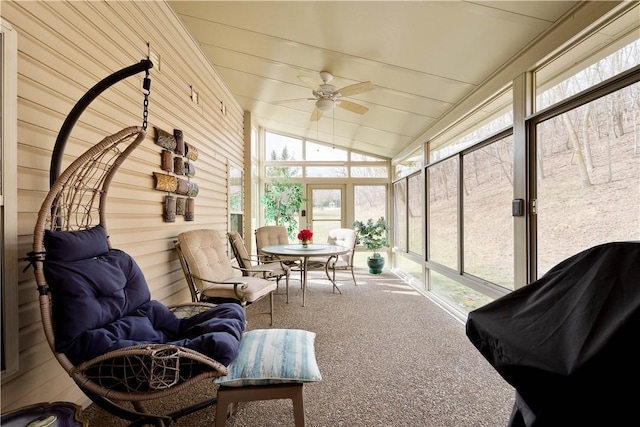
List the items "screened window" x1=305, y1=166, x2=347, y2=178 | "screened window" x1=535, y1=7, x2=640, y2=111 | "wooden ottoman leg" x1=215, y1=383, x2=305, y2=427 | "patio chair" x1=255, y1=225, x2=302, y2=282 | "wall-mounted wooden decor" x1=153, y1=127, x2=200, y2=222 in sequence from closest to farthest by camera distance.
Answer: "wooden ottoman leg" x1=215, y1=383, x2=305, y2=427, "screened window" x1=535, y1=7, x2=640, y2=111, "wall-mounted wooden decor" x1=153, y1=127, x2=200, y2=222, "patio chair" x1=255, y1=225, x2=302, y2=282, "screened window" x1=305, y1=166, x2=347, y2=178

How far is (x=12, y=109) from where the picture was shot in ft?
4.39

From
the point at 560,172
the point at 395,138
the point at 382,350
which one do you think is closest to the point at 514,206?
the point at 560,172

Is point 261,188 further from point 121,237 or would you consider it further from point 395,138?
point 121,237

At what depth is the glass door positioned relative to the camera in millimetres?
6750

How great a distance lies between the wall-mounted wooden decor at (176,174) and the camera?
2.72 meters

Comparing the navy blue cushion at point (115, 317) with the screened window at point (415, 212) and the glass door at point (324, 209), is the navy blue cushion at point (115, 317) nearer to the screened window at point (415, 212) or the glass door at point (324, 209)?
the screened window at point (415, 212)

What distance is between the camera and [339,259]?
201 inches

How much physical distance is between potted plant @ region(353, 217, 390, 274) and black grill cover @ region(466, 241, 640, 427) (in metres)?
4.98

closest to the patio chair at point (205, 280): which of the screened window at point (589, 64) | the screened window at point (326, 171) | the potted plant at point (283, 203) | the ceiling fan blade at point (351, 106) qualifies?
the ceiling fan blade at point (351, 106)

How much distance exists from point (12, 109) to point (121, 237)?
3.52 ft

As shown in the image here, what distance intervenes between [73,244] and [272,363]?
1125 millimetres

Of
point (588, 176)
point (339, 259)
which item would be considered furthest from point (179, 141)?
point (588, 176)

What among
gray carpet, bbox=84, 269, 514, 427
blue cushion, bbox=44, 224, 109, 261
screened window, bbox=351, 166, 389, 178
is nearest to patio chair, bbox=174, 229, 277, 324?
gray carpet, bbox=84, 269, 514, 427

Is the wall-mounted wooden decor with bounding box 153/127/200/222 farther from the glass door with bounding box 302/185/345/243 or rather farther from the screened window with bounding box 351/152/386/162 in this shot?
the screened window with bounding box 351/152/386/162
